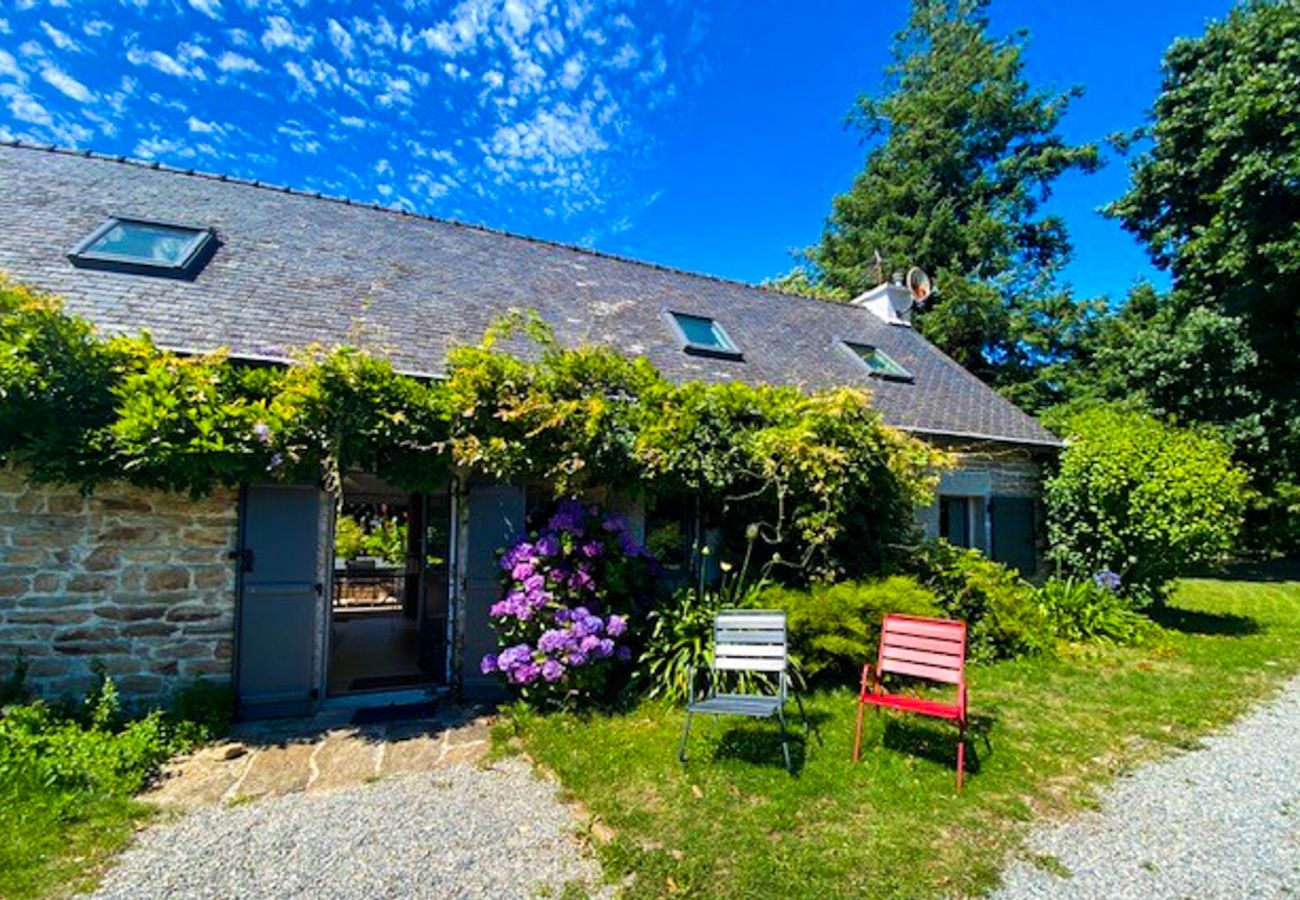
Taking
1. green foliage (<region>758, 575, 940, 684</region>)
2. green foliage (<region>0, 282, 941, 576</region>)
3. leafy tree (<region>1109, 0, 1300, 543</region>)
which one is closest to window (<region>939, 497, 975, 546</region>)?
green foliage (<region>0, 282, 941, 576</region>)

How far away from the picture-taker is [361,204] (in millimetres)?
11070

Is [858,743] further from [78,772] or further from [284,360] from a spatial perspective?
[284,360]

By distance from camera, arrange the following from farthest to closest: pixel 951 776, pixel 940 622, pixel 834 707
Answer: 1. pixel 834 707
2. pixel 940 622
3. pixel 951 776

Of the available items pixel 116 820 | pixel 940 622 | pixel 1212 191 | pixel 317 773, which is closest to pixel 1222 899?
pixel 940 622

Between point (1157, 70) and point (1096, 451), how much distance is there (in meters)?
12.3

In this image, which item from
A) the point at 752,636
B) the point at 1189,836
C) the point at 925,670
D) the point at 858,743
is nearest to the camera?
the point at 1189,836

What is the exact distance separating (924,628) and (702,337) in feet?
20.0

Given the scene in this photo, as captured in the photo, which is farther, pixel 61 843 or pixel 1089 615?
pixel 1089 615

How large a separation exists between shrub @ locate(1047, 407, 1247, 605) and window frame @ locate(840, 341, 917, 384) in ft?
8.83

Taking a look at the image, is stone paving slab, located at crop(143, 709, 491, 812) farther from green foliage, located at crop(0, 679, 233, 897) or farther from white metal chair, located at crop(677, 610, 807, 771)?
white metal chair, located at crop(677, 610, 807, 771)

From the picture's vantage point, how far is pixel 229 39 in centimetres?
802

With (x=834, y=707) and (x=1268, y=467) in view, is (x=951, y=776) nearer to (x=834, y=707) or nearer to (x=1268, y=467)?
(x=834, y=707)

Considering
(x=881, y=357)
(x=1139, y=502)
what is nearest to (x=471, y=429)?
(x=881, y=357)

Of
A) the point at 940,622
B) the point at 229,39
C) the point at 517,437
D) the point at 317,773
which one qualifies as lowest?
the point at 317,773
